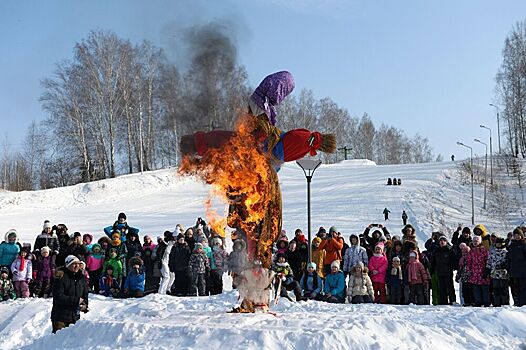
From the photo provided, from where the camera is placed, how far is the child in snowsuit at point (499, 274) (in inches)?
455

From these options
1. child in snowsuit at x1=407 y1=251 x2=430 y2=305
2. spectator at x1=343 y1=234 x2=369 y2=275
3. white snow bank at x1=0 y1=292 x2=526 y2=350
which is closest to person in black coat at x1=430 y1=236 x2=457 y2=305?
child in snowsuit at x1=407 y1=251 x2=430 y2=305

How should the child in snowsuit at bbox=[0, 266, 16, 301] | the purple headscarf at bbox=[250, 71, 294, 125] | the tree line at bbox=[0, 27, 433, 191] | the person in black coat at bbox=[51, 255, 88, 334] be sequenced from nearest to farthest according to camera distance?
the purple headscarf at bbox=[250, 71, 294, 125], the person in black coat at bbox=[51, 255, 88, 334], the child in snowsuit at bbox=[0, 266, 16, 301], the tree line at bbox=[0, 27, 433, 191]

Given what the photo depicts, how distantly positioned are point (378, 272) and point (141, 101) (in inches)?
1287

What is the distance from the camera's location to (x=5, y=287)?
1266 cm

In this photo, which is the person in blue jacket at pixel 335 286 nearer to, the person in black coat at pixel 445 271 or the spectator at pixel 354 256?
the spectator at pixel 354 256

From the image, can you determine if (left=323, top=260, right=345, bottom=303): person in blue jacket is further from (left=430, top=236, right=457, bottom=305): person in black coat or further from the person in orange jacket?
(left=430, top=236, right=457, bottom=305): person in black coat

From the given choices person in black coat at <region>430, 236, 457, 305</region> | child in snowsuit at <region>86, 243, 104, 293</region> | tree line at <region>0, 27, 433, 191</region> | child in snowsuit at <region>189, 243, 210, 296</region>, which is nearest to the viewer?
person in black coat at <region>430, 236, 457, 305</region>

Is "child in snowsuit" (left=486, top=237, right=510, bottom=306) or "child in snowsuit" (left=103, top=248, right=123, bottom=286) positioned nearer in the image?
"child in snowsuit" (left=486, top=237, right=510, bottom=306)

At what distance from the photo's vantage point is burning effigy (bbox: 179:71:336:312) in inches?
292

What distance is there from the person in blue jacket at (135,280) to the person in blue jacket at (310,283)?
3755mm

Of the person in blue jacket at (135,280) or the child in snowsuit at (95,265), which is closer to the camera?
the person in blue jacket at (135,280)

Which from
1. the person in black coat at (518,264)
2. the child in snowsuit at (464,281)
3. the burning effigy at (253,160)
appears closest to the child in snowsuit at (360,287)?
the child in snowsuit at (464,281)

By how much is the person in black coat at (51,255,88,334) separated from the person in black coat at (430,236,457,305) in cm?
769

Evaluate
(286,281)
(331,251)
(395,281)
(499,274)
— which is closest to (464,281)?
(499,274)
